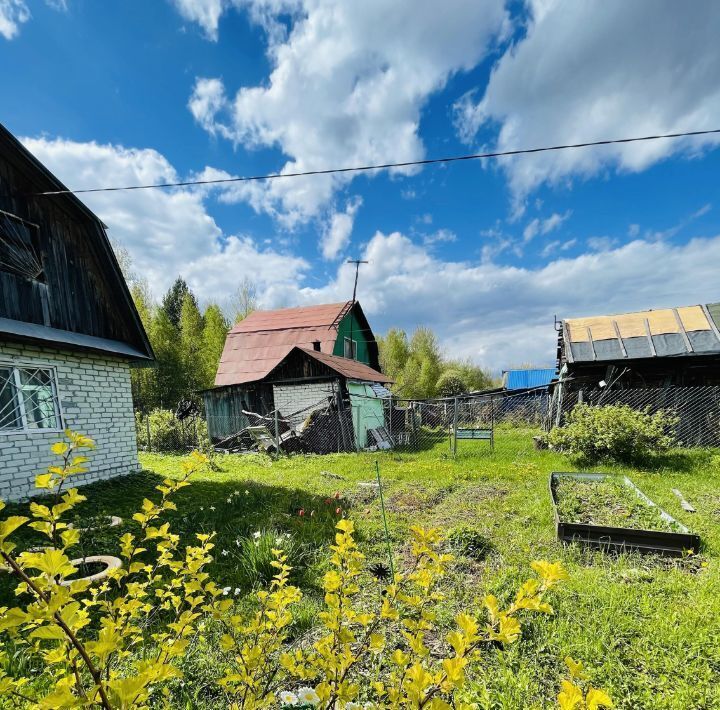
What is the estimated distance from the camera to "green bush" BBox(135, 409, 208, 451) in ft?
48.0

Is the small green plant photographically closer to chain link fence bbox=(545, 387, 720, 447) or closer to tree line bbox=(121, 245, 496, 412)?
chain link fence bbox=(545, 387, 720, 447)

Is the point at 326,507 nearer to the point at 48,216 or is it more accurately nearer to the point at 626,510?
the point at 626,510

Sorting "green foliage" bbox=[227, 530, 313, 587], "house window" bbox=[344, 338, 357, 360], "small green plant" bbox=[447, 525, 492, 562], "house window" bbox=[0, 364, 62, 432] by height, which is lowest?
"small green plant" bbox=[447, 525, 492, 562]

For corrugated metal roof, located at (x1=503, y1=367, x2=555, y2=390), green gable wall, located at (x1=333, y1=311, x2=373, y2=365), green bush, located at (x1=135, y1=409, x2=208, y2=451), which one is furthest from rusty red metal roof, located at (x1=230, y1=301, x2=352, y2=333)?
corrugated metal roof, located at (x1=503, y1=367, x2=555, y2=390)

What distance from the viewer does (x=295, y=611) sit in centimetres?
312

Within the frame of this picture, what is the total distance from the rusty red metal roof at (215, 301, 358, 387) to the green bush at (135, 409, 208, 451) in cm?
198

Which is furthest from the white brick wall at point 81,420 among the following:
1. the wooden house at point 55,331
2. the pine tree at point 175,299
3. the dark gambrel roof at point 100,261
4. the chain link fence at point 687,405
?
the pine tree at point 175,299

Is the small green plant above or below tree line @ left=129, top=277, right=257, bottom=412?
below

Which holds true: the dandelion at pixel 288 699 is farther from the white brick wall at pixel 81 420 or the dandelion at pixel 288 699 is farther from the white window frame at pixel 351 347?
the white window frame at pixel 351 347

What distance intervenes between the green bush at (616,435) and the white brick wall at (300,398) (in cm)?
756

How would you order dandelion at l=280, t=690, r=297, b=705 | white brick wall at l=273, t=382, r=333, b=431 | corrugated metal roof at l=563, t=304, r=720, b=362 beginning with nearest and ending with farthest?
dandelion at l=280, t=690, r=297, b=705, corrugated metal roof at l=563, t=304, r=720, b=362, white brick wall at l=273, t=382, r=333, b=431

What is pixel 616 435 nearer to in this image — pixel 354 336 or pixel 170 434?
pixel 354 336

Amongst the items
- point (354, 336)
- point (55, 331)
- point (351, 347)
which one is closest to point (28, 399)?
point (55, 331)

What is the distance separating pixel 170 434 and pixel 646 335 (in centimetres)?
1596
